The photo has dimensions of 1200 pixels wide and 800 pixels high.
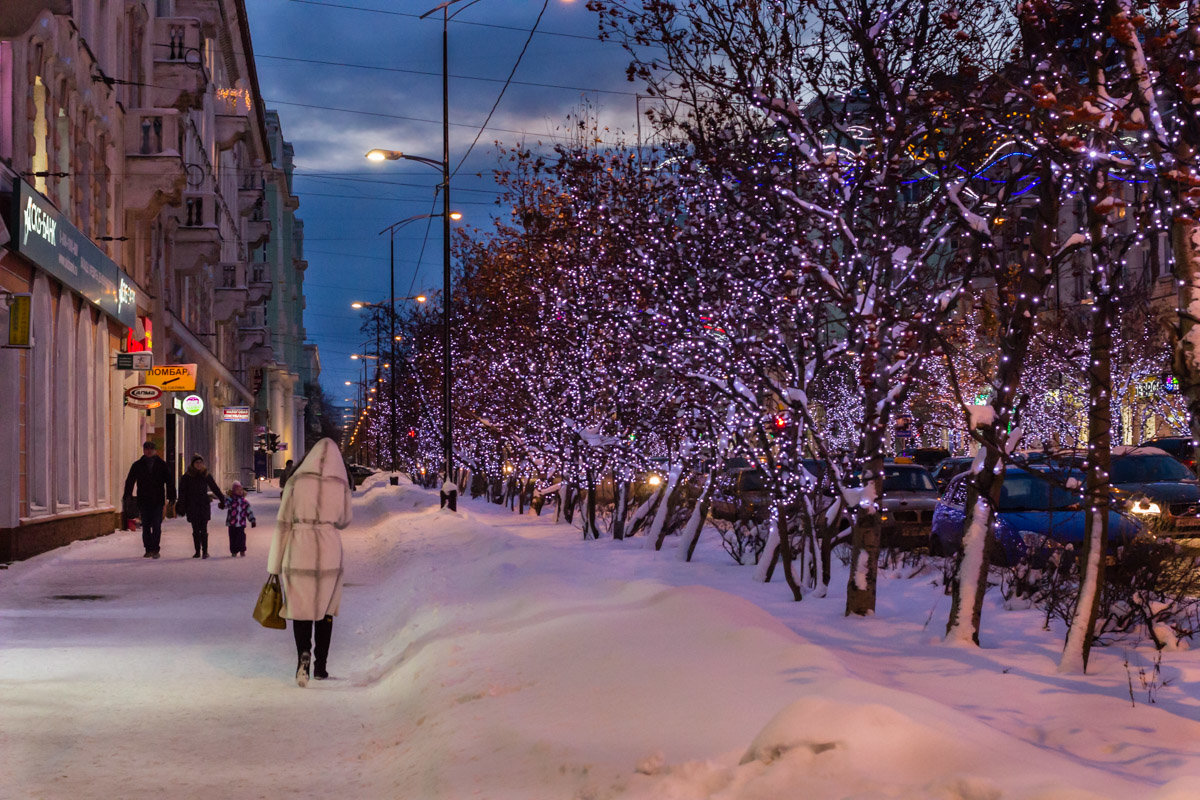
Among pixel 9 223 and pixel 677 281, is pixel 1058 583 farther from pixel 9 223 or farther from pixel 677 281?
pixel 9 223

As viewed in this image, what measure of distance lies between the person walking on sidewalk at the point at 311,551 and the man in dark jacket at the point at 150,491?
39.7 ft

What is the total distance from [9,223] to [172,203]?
13437 mm

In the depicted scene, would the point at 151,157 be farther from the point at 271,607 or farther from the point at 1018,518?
the point at 271,607

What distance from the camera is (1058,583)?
11.0 metres

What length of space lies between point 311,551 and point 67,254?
1531 cm

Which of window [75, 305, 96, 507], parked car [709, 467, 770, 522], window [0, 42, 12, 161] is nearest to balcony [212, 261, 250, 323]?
window [75, 305, 96, 507]

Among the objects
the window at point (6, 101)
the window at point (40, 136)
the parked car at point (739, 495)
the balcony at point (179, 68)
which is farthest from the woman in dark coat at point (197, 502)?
the balcony at point (179, 68)

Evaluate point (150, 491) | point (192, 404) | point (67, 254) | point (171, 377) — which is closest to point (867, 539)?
point (150, 491)

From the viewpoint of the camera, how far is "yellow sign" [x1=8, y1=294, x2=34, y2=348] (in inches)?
751

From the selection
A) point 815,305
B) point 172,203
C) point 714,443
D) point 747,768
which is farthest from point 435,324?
point 747,768

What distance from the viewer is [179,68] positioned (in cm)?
3353

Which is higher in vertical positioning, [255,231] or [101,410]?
[255,231]

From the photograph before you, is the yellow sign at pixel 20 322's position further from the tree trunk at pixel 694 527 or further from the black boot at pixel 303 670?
the black boot at pixel 303 670

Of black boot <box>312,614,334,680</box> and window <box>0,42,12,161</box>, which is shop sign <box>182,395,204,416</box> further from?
black boot <box>312,614,334,680</box>
